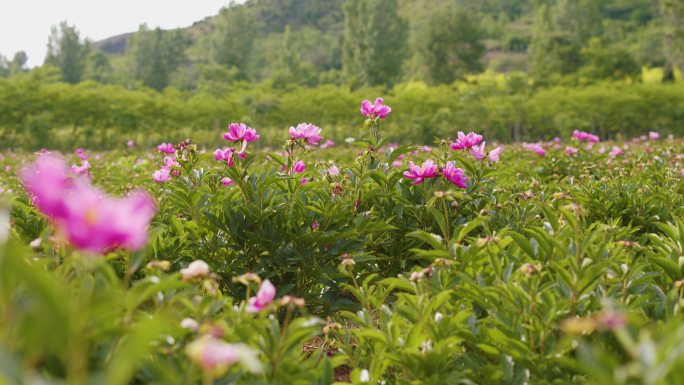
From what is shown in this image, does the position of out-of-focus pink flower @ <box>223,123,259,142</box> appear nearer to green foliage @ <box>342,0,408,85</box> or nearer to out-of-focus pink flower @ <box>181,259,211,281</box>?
out-of-focus pink flower @ <box>181,259,211,281</box>

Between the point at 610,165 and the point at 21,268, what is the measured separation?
19.1 ft

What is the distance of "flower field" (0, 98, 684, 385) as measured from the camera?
763mm

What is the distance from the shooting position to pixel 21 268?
69 cm

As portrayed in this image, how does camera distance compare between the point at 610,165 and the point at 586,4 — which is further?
the point at 586,4

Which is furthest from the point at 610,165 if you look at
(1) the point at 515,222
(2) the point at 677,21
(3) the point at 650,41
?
(3) the point at 650,41

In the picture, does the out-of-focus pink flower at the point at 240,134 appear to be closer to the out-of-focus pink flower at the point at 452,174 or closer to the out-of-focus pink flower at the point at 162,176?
the out-of-focus pink flower at the point at 162,176

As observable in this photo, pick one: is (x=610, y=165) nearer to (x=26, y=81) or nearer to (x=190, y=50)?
(x=26, y=81)

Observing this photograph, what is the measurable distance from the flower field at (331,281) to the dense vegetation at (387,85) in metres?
23.3

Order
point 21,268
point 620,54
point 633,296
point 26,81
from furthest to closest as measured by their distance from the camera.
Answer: point 620,54 → point 26,81 → point 633,296 → point 21,268

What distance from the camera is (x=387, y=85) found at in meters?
49.9

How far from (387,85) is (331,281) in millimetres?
48465

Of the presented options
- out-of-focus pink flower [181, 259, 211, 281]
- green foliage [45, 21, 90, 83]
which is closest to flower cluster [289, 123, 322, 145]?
out-of-focus pink flower [181, 259, 211, 281]

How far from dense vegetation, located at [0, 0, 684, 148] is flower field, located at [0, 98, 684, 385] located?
23314 millimetres

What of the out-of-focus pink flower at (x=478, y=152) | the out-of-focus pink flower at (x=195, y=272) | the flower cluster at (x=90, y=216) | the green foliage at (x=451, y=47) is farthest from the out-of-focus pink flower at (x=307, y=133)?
the green foliage at (x=451, y=47)
